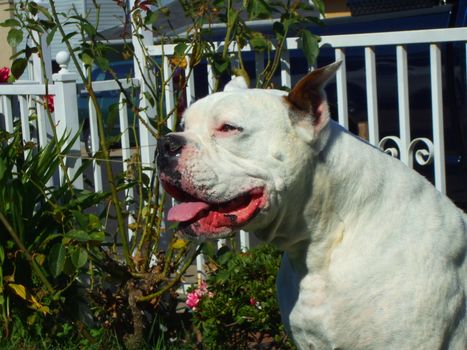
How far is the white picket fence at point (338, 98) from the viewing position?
16.4 feet

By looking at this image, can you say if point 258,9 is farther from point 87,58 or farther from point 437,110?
point 437,110

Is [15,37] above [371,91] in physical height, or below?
above

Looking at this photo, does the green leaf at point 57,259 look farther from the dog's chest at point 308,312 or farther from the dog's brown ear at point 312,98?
the dog's brown ear at point 312,98

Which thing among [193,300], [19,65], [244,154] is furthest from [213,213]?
[19,65]

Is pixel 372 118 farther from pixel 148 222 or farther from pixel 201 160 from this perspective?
pixel 201 160

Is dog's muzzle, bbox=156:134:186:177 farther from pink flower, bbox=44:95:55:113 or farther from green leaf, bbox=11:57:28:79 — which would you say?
green leaf, bbox=11:57:28:79

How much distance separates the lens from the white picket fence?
500 cm

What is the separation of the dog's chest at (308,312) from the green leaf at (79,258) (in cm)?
148

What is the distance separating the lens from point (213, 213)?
342 centimetres

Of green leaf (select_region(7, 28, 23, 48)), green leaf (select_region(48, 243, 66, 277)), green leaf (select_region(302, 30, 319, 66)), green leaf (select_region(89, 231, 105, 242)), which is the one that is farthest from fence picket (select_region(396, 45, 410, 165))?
green leaf (select_region(7, 28, 23, 48))

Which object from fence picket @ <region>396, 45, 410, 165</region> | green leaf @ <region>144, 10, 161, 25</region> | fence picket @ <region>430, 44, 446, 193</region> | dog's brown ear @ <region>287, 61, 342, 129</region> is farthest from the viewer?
green leaf @ <region>144, 10, 161, 25</region>

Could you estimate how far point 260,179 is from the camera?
3.32 m

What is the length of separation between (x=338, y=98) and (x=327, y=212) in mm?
1986

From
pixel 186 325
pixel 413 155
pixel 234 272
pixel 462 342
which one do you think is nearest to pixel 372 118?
pixel 413 155
